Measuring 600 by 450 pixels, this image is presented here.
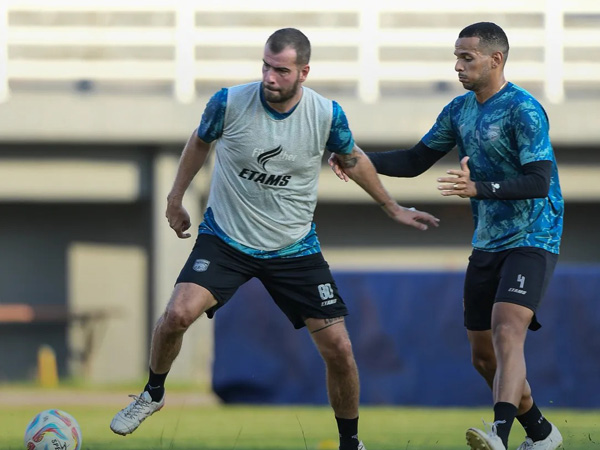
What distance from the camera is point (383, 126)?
17.6 meters

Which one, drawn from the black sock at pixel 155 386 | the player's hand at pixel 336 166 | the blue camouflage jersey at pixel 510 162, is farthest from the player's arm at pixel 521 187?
the black sock at pixel 155 386

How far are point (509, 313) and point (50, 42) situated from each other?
12.5 m

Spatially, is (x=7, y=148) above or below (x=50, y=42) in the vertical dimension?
below

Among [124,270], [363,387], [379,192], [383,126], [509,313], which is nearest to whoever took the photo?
[509,313]

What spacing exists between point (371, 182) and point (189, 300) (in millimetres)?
1274

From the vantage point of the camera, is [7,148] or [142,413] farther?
[7,148]

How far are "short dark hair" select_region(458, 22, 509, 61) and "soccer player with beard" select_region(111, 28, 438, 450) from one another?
34.9 inches

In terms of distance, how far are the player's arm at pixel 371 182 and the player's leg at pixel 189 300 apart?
2.59 ft

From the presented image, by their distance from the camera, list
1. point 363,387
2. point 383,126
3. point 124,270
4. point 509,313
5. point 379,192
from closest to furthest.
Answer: point 509,313 < point 379,192 < point 363,387 < point 383,126 < point 124,270

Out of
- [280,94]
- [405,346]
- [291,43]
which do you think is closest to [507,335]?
[280,94]

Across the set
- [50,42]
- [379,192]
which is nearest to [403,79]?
[50,42]

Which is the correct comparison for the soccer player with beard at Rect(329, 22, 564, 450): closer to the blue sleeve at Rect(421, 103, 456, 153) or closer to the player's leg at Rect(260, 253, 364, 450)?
the blue sleeve at Rect(421, 103, 456, 153)

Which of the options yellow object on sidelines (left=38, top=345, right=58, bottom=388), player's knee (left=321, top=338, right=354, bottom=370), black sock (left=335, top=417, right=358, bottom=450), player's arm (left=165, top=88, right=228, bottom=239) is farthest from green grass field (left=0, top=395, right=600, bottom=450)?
yellow object on sidelines (left=38, top=345, right=58, bottom=388)

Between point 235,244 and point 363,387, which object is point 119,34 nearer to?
point 363,387
